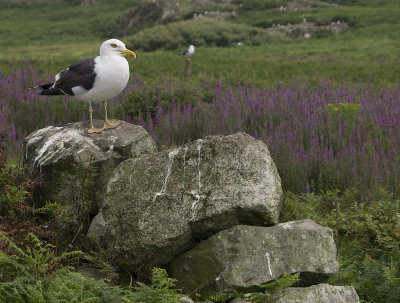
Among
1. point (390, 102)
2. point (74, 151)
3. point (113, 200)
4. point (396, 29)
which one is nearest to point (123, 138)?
point (74, 151)

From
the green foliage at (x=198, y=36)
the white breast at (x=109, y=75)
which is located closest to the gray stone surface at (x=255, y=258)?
the white breast at (x=109, y=75)

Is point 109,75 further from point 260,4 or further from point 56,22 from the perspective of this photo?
point 260,4

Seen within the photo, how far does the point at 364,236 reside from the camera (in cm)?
529

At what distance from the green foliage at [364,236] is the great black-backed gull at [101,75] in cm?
218

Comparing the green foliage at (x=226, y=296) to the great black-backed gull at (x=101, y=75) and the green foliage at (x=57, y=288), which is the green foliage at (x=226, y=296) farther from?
the great black-backed gull at (x=101, y=75)

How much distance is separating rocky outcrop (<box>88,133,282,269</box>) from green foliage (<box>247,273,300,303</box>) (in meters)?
0.65

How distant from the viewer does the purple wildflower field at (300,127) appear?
6.84m

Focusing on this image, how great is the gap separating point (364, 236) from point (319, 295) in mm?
1767

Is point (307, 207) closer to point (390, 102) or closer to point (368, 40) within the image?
point (390, 102)

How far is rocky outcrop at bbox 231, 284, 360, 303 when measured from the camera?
3684 mm

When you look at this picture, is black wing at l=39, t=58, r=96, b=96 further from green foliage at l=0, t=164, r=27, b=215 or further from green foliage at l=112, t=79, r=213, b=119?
green foliage at l=112, t=79, r=213, b=119

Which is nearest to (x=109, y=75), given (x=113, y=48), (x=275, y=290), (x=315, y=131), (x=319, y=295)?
(x=113, y=48)

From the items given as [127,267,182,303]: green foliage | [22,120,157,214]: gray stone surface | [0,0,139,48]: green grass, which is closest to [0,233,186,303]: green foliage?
[127,267,182,303]: green foliage

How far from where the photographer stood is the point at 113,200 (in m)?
4.55
